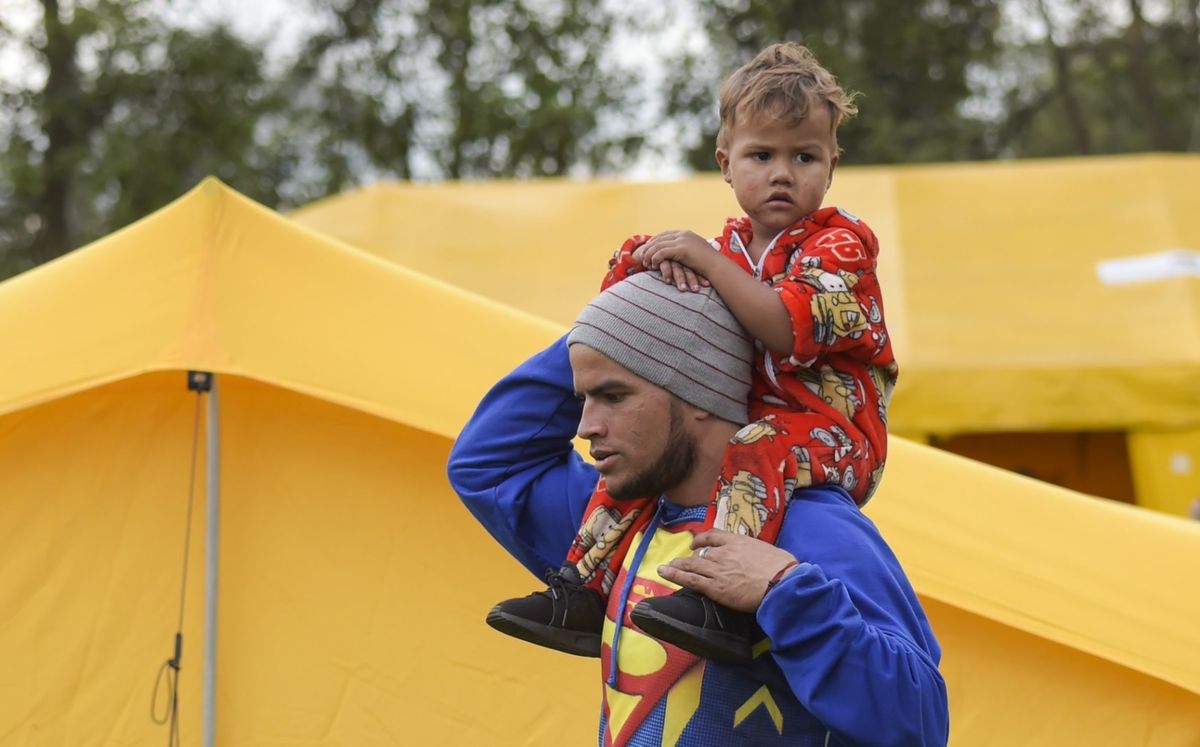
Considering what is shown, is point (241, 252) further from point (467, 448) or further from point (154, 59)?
point (154, 59)

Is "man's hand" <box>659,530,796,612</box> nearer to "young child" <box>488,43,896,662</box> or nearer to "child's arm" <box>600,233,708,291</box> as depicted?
"young child" <box>488,43,896,662</box>

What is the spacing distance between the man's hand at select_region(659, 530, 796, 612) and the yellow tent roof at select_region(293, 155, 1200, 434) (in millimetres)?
4783

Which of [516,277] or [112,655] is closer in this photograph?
[112,655]

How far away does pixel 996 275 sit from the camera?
270 inches

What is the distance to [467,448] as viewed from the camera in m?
2.11

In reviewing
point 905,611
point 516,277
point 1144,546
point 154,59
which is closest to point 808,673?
point 905,611

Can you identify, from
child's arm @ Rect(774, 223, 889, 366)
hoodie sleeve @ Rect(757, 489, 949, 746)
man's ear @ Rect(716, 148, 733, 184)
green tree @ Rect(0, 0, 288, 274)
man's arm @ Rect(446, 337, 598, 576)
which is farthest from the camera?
green tree @ Rect(0, 0, 288, 274)

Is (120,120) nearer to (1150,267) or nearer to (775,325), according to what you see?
(1150,267)

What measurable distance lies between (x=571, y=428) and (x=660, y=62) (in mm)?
15316

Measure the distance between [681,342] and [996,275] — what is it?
5441 millimetres

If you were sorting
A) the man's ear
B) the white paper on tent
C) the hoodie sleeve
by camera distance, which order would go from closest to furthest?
the hoodie sleeve, the man's ear, the white paper on tent

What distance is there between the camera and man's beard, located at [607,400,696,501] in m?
1.77

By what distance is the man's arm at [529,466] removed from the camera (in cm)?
207

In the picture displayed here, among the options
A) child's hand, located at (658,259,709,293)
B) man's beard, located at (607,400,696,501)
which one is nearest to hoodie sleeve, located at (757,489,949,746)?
man's beard, located at (607,400,696,501)
